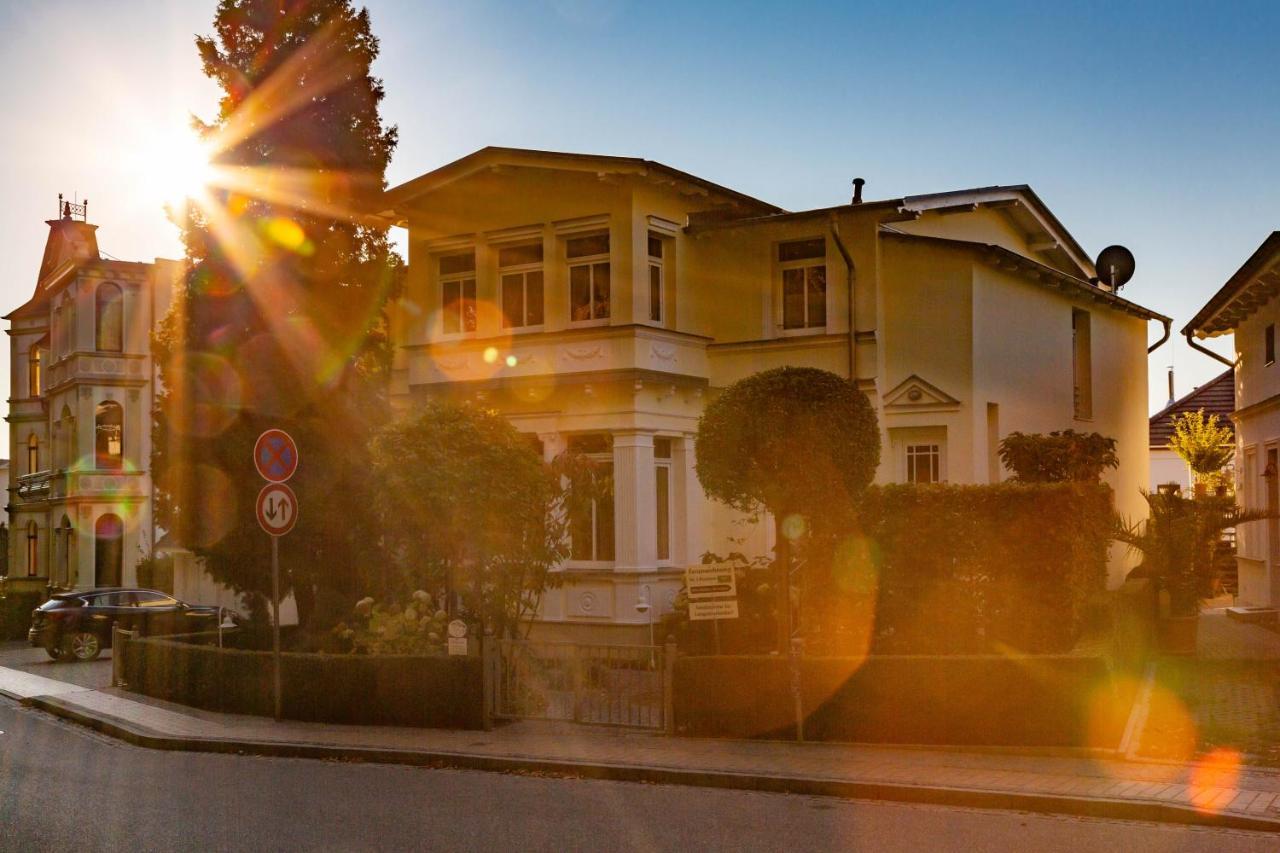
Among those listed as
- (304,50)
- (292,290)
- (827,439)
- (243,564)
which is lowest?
(243,564)

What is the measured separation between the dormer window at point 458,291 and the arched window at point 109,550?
73.5ft

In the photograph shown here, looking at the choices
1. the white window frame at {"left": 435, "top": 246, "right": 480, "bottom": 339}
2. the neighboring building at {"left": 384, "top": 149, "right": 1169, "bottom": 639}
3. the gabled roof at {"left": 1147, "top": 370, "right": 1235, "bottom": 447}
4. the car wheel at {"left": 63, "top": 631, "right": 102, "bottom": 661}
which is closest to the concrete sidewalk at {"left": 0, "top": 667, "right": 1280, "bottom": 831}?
the neighboring building at {"left": 384, "top": 149, "right": 1169, "bottom": 639}

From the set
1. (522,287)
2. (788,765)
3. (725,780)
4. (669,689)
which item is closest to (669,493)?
(522,287)

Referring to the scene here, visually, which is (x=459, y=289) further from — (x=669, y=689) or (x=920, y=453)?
(x=669, y=689)

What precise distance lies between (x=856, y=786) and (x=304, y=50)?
14843 mm

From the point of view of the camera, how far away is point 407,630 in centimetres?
1598

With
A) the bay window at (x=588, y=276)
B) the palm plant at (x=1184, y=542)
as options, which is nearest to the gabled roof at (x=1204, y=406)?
the palm plant at (x=1184, y=542)

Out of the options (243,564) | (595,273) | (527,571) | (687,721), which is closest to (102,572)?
(243,564)

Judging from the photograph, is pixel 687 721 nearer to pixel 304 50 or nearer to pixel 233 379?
pixel 233 379

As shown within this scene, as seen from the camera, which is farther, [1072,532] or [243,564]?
[243,564]

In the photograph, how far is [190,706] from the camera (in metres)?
17.6

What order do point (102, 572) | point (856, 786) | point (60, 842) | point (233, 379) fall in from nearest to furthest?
1. point (60, 842)
2. point (856, 786)
3. point (233, 379)
4. point (102, 572)

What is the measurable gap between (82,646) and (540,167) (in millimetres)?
13565

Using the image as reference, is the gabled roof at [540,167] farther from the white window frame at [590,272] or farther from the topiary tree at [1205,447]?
the topiary tree at [1205,447]
